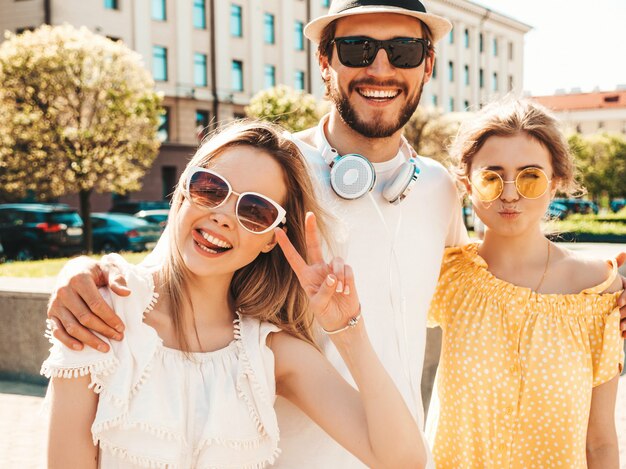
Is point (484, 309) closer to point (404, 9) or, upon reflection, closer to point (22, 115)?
point (404, 9)

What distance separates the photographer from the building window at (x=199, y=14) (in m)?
35.2

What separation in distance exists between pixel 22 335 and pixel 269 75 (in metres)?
34.8

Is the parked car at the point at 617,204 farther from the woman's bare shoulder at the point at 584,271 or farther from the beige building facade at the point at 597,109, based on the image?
the woman's bare shoulder at the point at 584,271

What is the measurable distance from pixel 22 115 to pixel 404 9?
18.9 meters

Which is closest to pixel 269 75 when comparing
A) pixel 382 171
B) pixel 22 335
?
pixel 22 335

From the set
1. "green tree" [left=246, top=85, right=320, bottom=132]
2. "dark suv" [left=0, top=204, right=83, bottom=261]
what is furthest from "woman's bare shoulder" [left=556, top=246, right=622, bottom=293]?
"green tree" [left=246, top=85, right=320, bottom=132]

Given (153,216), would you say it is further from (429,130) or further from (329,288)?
(329,288)

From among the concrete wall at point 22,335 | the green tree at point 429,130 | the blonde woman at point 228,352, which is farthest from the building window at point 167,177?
the blonde woman at point 228,352

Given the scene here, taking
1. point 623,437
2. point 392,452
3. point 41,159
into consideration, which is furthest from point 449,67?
point 392,452

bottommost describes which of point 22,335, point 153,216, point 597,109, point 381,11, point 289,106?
point 153,216

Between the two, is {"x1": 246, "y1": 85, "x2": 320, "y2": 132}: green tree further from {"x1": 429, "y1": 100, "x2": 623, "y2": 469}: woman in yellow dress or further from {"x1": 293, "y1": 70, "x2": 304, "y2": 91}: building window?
{"x1": 429, "y1": 100, "x2": 623, "y2": 469}: woman in yellow dress

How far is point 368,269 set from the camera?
2.59 metres

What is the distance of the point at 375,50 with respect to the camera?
260 cm

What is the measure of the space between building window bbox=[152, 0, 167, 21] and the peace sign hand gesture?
112 ft
